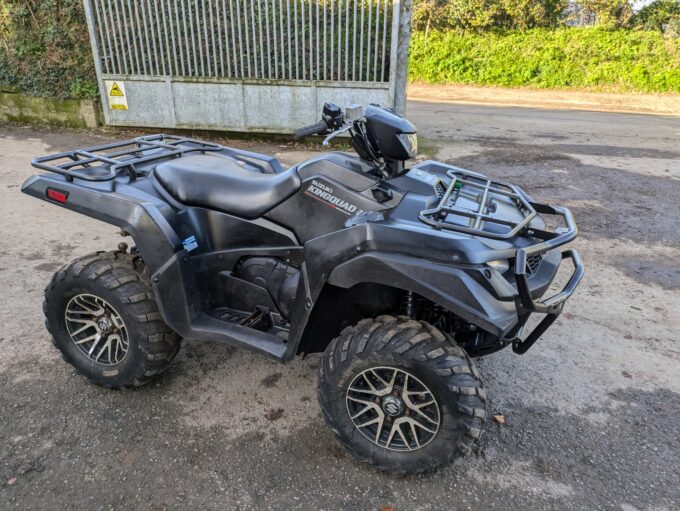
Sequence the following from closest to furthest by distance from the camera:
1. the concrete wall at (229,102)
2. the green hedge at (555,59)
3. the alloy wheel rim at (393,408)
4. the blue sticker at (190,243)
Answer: the alloy wheel rim at (393,408) < the blue sticker at (190,243) < the concrete wall at (229,102) < the green hedge at (555,59)

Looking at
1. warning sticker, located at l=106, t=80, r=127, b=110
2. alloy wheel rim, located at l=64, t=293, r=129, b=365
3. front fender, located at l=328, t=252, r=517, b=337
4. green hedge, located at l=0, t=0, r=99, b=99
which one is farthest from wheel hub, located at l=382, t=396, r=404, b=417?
green hedge, located at l=0, t=0, r=99, b=99

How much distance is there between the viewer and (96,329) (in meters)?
3.00

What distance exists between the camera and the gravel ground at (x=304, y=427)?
2.40m

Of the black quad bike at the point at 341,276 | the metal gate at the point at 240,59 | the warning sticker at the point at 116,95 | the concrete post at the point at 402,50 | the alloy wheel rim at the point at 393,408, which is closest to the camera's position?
the black quad bike at the point at 341,276

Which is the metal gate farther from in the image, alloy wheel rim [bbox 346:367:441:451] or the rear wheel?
alloy wheel rim [bbox 346:367:441:451]

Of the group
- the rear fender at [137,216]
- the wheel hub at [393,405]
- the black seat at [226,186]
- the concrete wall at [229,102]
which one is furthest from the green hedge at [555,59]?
the wheel hub at [393,405]

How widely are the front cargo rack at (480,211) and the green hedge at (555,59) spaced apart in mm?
18811

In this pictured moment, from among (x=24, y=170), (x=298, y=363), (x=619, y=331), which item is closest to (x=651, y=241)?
(x=619, y=331)

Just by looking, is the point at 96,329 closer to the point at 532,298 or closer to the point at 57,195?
the point at 57,195

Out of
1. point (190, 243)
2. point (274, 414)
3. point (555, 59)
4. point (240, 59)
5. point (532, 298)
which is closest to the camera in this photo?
point (532, 298)

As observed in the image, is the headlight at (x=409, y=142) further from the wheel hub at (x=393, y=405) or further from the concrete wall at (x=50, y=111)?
the concrete wall at (x=50, y=111)

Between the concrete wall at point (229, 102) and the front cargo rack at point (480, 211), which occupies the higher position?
the front cargo rack at point (480, 211)

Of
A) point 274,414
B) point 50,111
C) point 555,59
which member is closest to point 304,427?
point 274,414

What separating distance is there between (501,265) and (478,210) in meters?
0.35
